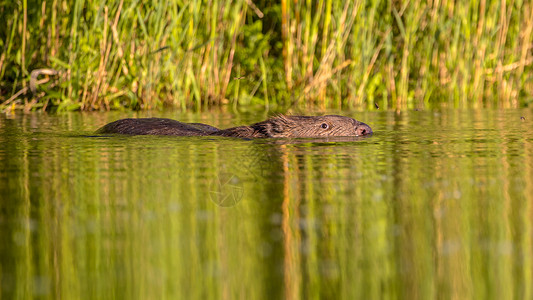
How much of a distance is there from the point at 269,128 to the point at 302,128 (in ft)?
1.01

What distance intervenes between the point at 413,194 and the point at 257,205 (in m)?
0.80

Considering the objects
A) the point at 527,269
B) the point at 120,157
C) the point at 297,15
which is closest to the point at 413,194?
the point at 527,269

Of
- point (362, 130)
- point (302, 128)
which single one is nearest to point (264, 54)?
point (302, 128)

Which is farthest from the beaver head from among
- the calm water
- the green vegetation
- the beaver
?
the green vegetation

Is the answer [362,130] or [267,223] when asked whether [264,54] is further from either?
[267,223]

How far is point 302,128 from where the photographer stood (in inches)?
303

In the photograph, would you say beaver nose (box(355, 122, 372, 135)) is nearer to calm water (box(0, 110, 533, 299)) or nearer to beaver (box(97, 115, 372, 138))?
beaver (box(97, 115, 372, 138))

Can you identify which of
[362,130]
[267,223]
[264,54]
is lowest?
[267,223]

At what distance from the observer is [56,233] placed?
10.9ft

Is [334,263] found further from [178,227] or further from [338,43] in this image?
[338,43]

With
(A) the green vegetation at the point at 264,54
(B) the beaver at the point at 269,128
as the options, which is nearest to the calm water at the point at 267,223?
(B) the beaver at the point at 269,128

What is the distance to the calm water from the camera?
2668 mm

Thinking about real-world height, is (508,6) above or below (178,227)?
above

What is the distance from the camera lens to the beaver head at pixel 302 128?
7.45 metres
